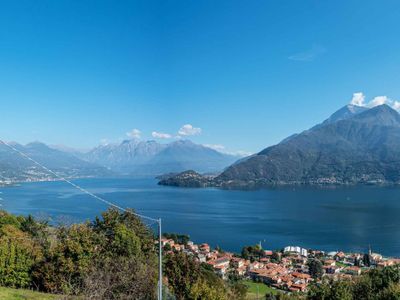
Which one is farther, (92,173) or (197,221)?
(92,173)

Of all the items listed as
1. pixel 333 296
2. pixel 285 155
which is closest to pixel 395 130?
pixel 285 155

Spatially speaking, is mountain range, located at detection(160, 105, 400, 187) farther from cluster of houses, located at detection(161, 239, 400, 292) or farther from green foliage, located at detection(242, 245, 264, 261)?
green foliage, located at detection(242, 245, 264, 261)

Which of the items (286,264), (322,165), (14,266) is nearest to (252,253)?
(286,264)

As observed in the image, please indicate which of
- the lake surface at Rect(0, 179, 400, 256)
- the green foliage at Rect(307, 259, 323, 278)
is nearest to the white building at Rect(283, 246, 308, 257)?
the lake surface at Rect(0, 179, 400, 256)

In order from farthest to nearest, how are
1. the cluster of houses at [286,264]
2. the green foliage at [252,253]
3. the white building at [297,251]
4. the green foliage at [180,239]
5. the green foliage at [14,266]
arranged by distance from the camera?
the green foliage at [180,239]
the white building at [297,251]
the green foliage at [252,253]
the cluster of houses at [286,264]
the green foliage at [14,266]

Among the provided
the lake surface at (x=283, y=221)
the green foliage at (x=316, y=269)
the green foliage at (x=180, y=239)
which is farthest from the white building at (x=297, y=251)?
the green foliage at (x=180, y=239)

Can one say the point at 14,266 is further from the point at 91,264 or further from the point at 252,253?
the point at 252,253

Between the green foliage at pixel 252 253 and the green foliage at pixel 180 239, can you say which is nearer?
the green foliage at pixel 252 253

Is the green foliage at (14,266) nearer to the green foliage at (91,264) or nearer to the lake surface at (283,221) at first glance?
the green foliage at (91,264)

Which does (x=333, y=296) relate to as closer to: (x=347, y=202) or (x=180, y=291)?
(x=180, y=291)
